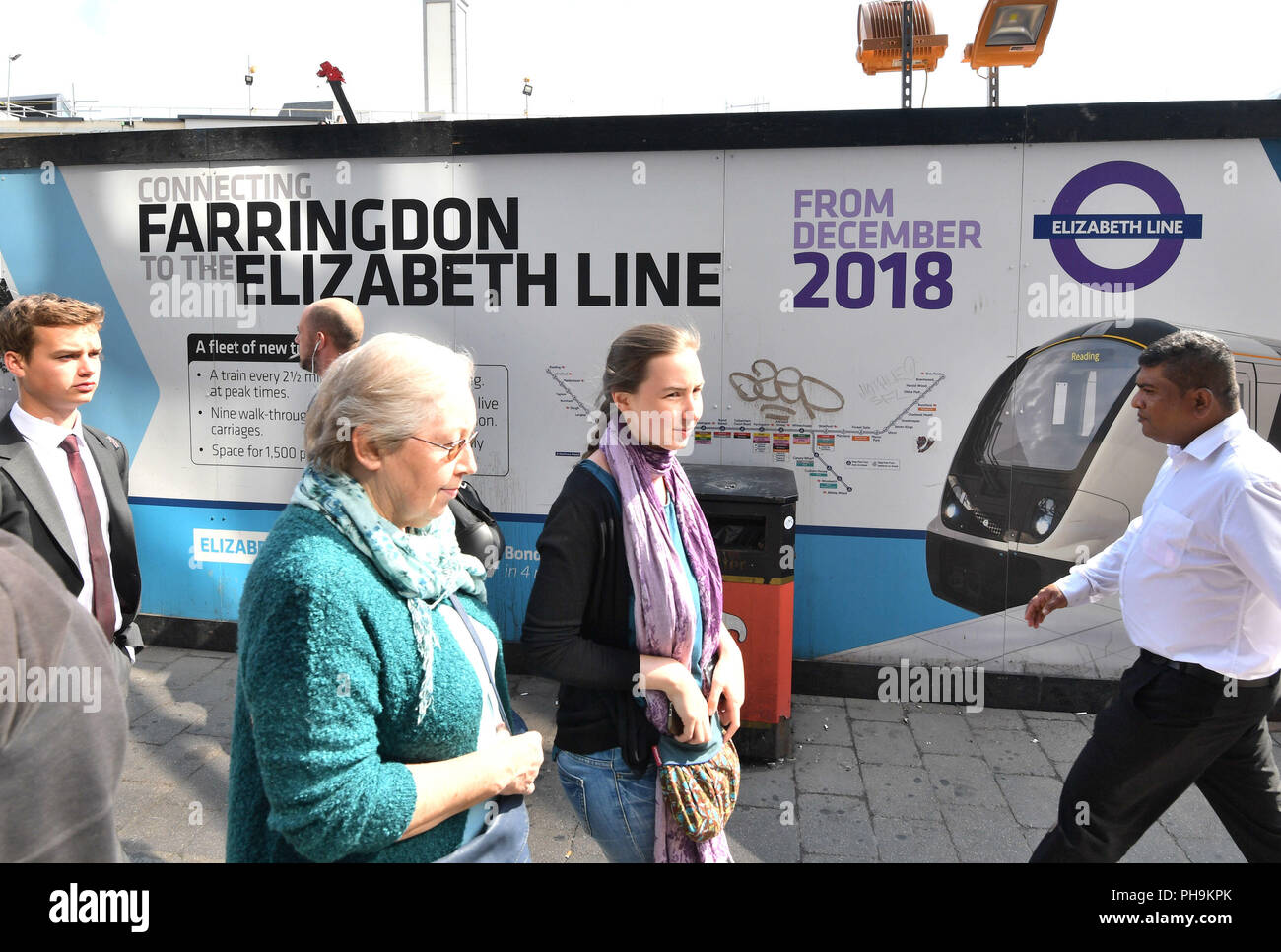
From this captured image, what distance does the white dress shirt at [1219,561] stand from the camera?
7.80ft

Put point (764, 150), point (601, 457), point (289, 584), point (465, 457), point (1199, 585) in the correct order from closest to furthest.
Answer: point (289, 584), point (465, 457), point (601, 457), point (1199, 585), point (764, 150)

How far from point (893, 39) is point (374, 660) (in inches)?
197

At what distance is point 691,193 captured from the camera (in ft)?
15.7

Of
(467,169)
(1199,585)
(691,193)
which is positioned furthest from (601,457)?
(467,169)

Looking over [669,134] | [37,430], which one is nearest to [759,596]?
[669,134]

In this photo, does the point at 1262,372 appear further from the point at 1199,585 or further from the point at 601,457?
the point at 601,457

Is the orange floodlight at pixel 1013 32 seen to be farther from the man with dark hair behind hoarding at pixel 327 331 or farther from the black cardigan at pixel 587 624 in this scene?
the black cardigan at pixel 587 624

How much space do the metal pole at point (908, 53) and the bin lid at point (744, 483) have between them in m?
2.33

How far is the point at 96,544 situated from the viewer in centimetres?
284

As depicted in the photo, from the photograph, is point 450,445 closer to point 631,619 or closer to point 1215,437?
point 631,619

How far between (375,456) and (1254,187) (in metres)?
4.82

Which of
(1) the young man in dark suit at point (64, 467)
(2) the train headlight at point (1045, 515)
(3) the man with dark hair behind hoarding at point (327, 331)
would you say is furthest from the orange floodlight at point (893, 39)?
(1) the young man in dark suit at point (64, 467)

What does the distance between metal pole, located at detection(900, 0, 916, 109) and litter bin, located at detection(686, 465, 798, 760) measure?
8.40ft

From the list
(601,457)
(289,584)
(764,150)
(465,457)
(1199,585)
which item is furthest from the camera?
(764,150)
